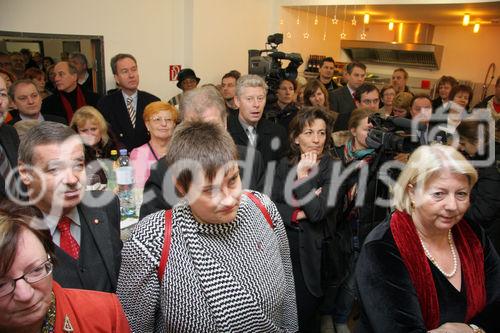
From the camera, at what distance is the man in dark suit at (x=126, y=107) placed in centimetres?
366

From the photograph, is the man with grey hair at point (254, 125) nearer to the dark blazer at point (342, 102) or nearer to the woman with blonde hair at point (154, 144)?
the woman with blonde hair at point (154, 144)

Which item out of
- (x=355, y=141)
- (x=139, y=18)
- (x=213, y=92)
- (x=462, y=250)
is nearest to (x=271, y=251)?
(x=462, y=250)

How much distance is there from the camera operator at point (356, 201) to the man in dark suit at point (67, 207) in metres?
1.31

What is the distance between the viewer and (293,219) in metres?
2.17

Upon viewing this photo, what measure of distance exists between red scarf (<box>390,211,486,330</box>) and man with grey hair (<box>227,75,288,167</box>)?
4.65 feet

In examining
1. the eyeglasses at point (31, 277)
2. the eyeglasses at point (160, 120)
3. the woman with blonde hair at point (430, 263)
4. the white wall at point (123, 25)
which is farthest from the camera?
the white wall at point (123, 25)

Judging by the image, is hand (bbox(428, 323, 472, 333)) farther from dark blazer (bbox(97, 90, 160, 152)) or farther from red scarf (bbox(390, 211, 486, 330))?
dark blazer (bbox(97, 90, 160, 152))

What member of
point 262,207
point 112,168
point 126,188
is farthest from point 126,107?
point 262,207

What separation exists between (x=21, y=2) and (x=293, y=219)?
3.39 meters

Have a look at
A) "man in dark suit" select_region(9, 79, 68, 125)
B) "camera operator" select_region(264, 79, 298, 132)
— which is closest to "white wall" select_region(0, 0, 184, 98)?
"man in dark suit" select_region(9, 79, 68, 125)

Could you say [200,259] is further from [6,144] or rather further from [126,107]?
[126,107]

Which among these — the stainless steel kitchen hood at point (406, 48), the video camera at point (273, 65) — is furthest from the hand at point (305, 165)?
the stainless steel kitchen hood at point (406, 48)

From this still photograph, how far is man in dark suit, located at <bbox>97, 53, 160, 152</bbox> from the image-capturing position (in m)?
3.66

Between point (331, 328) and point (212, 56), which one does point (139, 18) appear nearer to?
point (212, 56)
